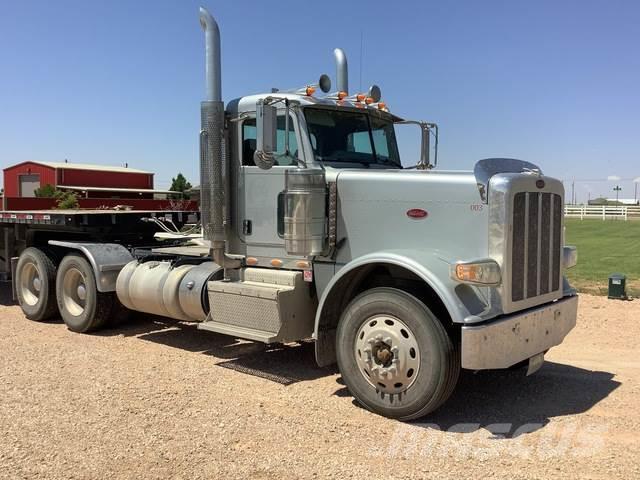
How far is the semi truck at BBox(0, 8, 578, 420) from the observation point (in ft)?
15.7

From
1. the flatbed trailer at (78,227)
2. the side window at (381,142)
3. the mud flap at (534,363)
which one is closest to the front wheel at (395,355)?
the mud flap at (534,363)

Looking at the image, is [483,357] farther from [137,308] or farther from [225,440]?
[137,308]

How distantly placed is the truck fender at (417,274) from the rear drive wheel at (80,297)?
3690mm

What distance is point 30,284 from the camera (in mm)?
9336

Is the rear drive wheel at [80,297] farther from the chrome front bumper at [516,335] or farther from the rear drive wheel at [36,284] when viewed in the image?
the chrome front bumper at [516,335]

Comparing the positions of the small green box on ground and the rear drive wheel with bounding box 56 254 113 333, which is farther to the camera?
the small green box on ground

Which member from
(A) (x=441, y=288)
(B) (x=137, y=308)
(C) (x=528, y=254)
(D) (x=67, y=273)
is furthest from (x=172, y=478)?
(D) (x=67, y=273)

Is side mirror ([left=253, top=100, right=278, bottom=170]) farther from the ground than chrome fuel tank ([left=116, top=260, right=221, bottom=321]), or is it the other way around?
side mirror ([left=253, top=100, right=278, bottom=170])

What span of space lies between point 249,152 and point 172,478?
3461mm

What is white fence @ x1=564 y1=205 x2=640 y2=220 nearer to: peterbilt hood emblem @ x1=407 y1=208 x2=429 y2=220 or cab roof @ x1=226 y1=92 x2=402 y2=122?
cab roof @ x1=226 y1=92 x2=402 y2=122

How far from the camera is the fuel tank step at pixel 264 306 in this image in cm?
583

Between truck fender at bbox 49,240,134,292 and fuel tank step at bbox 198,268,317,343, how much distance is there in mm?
2087

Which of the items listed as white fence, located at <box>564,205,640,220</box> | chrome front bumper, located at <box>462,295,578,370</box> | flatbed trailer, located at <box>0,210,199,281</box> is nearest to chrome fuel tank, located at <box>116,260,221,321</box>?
flatbed trailer, located at <box>0,210,199,281</box>

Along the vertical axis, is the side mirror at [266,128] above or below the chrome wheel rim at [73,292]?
above
